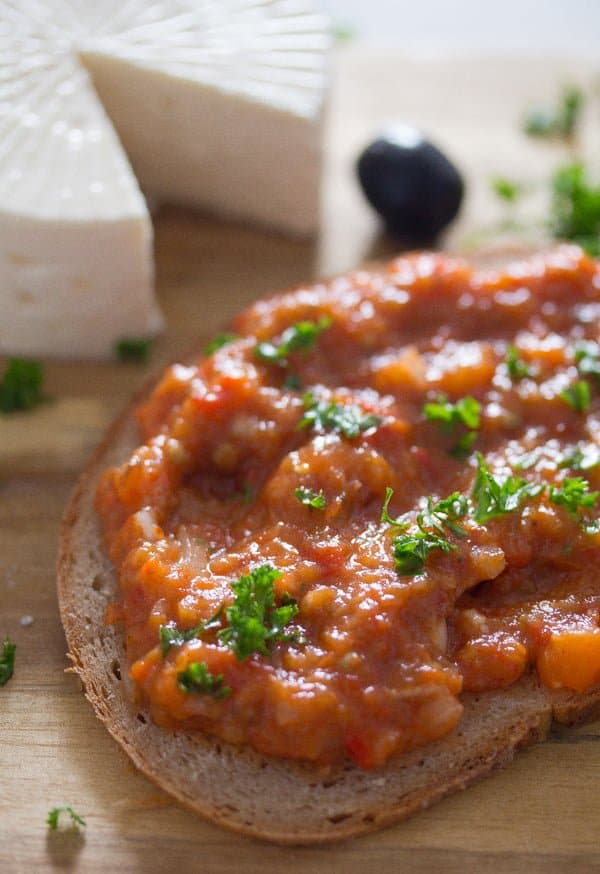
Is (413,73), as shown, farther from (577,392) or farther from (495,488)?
(495,488)

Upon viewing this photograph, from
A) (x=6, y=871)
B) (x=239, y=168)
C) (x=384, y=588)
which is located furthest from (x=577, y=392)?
(x=6, y=871)

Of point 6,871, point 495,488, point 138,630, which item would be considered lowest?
point 6,871

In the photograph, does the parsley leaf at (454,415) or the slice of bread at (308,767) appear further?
the parsley leaf at (454,415)

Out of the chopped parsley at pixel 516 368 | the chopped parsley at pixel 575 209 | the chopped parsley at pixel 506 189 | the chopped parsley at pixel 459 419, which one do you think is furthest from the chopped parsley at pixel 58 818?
the chopped parsley at pixel 506 189

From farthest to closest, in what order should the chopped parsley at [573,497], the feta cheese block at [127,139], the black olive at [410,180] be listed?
the black olive at [410,180], the feta cheese block at [127,139], the chopped parsley at [573,497]

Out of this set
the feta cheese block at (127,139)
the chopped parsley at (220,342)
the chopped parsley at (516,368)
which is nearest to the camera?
the chopped parsley at (516,368)

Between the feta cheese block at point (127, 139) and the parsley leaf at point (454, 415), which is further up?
the feta cheese block at point (127, 139)

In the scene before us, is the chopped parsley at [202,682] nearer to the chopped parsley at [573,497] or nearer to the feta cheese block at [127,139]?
the chopped parsley at [573,497]
